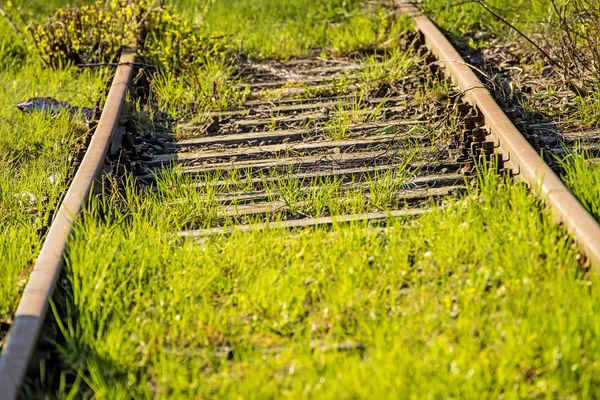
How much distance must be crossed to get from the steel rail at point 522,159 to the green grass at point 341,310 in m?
0.10

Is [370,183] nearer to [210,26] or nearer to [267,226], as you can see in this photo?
[267,226]

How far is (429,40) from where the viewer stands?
26.2 feet

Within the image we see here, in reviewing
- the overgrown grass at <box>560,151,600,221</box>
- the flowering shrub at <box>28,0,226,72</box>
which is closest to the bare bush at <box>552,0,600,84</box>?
the overgrown grass at <box>560,151,600,221</box>

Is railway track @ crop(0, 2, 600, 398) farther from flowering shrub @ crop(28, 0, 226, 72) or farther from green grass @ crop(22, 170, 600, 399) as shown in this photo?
flowering shrub @ crop(28, 0, 226, 72)

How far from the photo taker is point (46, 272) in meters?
4.41

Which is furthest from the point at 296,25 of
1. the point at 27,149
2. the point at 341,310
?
the point at 341,310

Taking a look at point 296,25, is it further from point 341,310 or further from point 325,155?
point 341,310

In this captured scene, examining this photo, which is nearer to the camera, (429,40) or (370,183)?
(370,183)

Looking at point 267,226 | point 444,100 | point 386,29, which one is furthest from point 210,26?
point 267,226

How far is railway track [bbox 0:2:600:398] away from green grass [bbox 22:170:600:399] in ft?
0.54

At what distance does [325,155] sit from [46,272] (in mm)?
2359

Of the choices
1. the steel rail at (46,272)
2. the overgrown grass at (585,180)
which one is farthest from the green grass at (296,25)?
the overgrown grass at (585,180)

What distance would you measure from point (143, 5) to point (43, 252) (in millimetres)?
4520

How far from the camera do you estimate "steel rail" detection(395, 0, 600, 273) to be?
14.3ft
